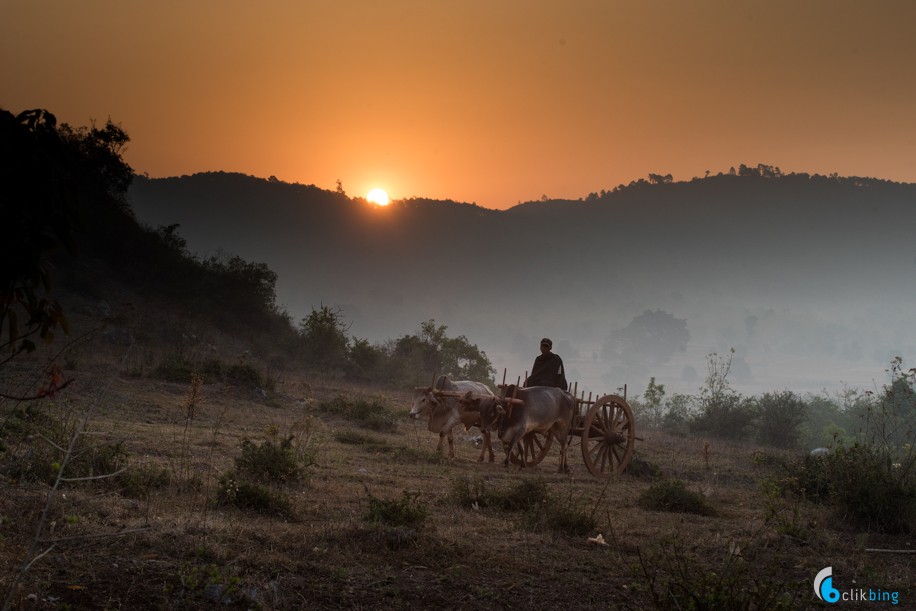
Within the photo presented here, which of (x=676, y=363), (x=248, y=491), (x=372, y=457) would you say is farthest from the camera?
(x=676, y=363)

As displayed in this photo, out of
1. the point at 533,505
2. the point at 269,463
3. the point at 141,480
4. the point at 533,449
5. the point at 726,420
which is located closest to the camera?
the point at 141,480

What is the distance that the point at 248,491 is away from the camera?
7684 mm

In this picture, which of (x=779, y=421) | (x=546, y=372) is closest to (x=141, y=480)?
(x=546, y=372)

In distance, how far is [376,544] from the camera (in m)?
6.50

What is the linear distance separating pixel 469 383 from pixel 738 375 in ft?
527

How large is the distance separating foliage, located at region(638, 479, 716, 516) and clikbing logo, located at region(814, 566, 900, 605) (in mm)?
4097

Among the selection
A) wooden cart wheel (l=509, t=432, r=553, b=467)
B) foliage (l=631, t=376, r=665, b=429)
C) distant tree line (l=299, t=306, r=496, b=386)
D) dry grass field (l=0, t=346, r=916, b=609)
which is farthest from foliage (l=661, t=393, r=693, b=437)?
dry grass field (l=0, t=346, r=916, b=609)

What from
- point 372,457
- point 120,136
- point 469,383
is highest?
point 120,136

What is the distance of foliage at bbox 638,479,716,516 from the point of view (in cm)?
1061

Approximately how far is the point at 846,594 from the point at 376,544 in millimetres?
4021

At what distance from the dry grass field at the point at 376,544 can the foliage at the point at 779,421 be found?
17509mm

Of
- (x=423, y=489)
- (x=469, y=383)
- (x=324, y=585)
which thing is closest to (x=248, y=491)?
(x=324, y=585)

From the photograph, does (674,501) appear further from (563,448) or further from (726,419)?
(726,419)

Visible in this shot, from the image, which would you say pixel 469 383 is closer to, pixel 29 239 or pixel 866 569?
pixel 866 569
